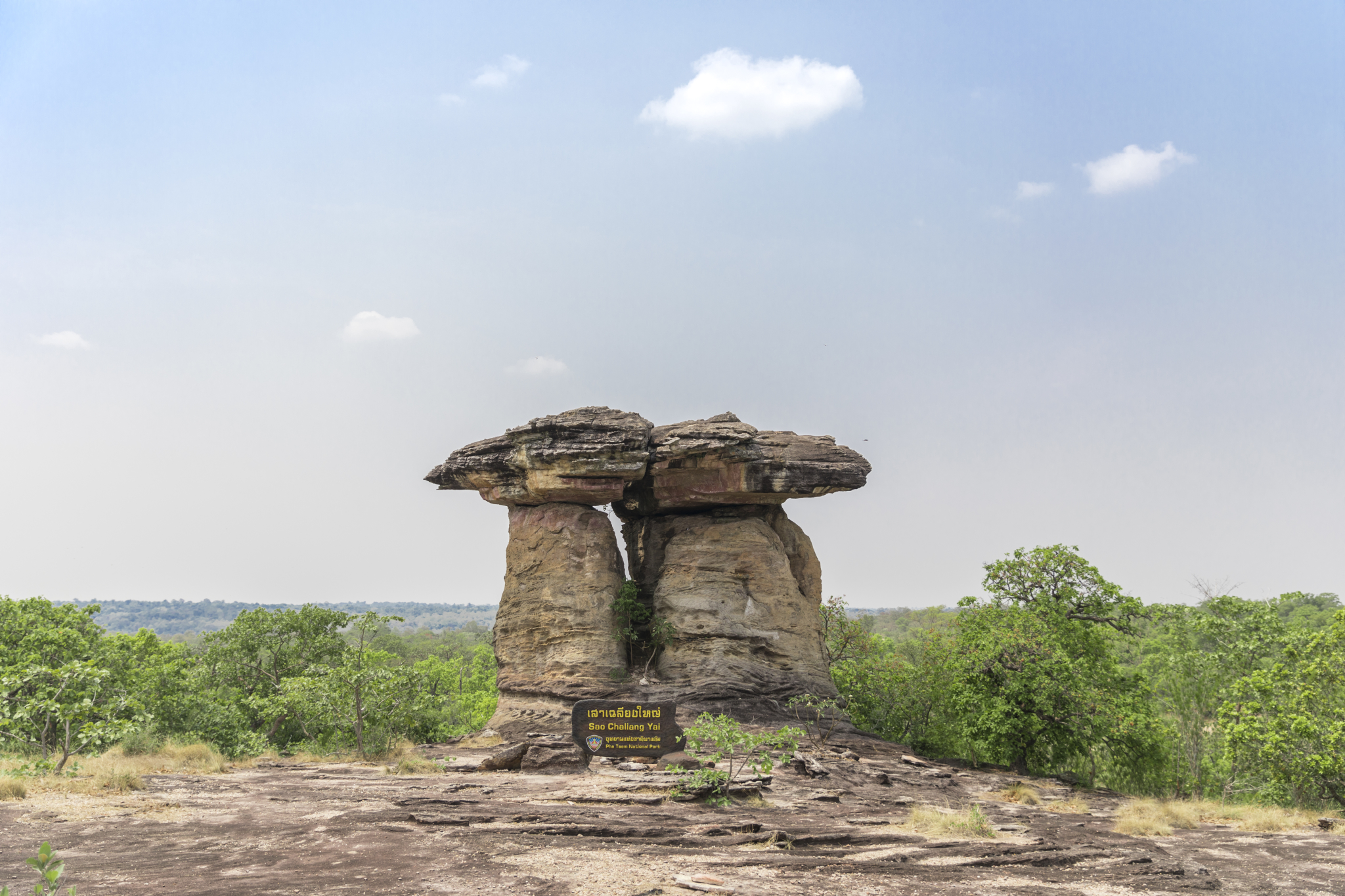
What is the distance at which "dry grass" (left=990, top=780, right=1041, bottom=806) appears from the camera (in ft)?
54.2

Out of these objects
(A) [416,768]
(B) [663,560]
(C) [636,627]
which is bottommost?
(A) [416,768]

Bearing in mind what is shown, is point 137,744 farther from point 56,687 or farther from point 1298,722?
point 1298,722

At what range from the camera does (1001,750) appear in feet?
68.0

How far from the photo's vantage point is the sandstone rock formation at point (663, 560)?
2291 centimetres

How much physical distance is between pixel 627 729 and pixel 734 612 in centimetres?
743

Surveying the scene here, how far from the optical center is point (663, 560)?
25.3 metres

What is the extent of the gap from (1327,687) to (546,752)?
17.4 m

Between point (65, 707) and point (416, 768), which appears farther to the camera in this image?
point (416, 768)

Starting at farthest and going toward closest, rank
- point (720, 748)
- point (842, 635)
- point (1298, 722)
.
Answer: point (842, 635)
point (1298, 722)
point (720, 748)

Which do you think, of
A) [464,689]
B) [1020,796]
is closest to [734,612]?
[1020,796]

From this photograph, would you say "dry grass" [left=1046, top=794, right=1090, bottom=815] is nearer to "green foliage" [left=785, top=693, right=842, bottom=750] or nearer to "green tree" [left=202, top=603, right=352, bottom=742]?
"green foliage" [left=785, top=693, right=842, bottom=750]

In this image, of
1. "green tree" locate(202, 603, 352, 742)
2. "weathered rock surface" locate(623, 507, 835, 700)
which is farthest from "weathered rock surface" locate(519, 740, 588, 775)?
"green tree" locate(202, 603, 352, 742)

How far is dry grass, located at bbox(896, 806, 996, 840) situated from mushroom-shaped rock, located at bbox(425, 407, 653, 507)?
1268 centimetres

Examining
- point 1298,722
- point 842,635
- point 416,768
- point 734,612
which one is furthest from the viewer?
point 842,635
